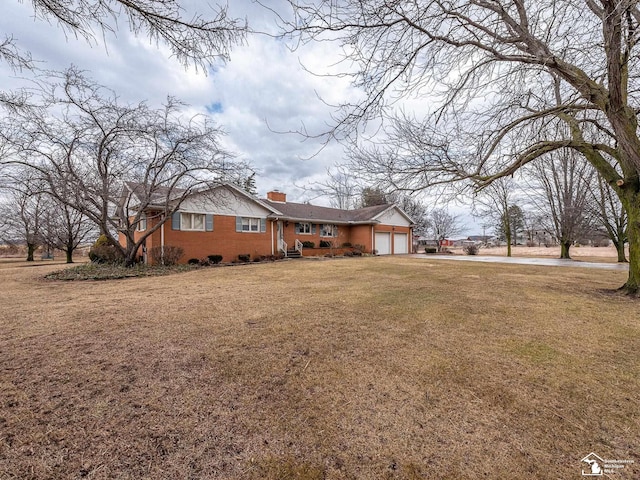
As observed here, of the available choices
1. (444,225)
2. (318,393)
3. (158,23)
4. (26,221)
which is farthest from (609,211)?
(26,221)

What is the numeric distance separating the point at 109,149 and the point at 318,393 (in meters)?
13.7

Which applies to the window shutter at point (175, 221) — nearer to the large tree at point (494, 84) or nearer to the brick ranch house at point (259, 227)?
the brick ranch house at point (259, 227)

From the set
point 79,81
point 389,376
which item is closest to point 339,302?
point 389,376

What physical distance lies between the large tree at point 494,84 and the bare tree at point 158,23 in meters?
1.05

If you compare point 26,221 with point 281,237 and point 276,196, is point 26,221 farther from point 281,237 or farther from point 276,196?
point 281,237

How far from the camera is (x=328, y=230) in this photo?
936 inches

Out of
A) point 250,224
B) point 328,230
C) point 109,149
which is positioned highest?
point 109,149

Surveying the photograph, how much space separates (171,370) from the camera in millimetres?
2924

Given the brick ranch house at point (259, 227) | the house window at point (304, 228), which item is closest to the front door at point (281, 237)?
the brick ranch house at point (259, 227)

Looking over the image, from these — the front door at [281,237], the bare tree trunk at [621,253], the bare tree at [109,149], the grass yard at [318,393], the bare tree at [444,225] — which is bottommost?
the grass yard at [318,393]

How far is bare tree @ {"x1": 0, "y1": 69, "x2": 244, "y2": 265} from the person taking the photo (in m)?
10.4

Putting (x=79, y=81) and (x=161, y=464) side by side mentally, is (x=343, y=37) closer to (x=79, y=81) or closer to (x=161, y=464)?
(x=161, y=464)

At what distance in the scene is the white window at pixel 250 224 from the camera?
17984 millimetres

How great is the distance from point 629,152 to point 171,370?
8.23m
